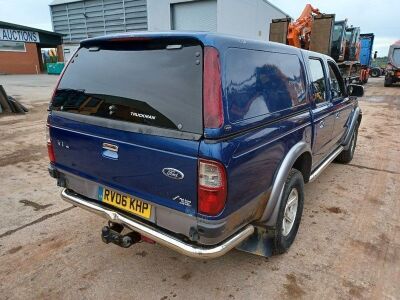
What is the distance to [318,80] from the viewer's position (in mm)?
3615

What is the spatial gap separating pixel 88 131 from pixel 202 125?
1.05 m

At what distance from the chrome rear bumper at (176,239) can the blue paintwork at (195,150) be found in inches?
8.6

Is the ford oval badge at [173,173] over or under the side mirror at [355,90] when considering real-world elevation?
under

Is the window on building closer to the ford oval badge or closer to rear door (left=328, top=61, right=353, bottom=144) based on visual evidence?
rear door (left=328, top=61, right=353, bottom=144)

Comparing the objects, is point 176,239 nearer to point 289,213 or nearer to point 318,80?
point 289,213

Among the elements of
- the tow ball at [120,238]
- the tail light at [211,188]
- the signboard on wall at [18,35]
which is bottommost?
the tow ball at [120,238]

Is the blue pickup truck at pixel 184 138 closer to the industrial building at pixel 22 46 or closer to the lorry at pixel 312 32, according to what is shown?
the lorry at pixel 312 32

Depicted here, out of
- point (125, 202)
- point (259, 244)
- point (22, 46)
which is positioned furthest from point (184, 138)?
point (22, 46)

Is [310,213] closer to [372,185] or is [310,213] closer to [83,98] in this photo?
[372,185]

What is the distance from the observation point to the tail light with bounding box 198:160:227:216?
6.47ft

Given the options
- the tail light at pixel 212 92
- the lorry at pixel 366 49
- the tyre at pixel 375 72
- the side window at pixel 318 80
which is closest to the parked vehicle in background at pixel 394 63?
the lorry at pixel 366 49

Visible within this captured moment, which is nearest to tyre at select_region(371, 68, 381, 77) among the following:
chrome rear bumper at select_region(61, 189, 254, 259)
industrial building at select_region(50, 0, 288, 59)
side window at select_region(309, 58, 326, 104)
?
industrial building at select_region(50, 0, 288, 59)

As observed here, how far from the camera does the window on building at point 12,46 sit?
29.9 metres

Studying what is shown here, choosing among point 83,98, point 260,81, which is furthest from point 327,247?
point 83,98
